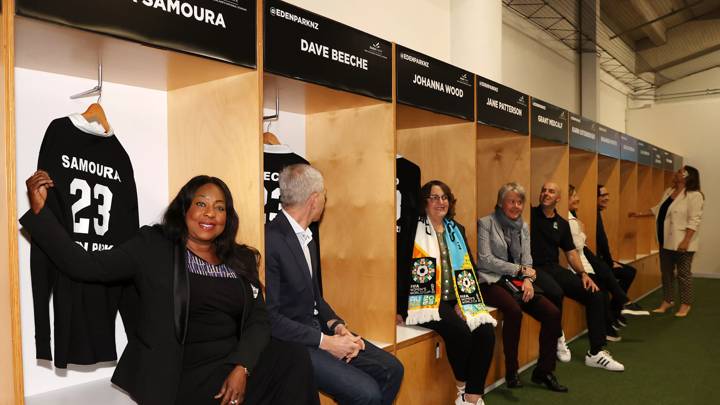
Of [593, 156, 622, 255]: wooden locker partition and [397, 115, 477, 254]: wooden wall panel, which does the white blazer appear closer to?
[593, 156, 622, 255]: wooden locker partition

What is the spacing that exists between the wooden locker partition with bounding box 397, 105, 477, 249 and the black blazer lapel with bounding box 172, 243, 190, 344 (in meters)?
1.99

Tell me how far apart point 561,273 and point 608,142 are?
7.84ft

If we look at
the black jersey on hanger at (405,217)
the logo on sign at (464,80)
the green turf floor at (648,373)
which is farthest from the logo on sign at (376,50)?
the green turf floor at (648,373)

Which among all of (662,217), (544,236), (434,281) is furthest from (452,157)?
(662,217)

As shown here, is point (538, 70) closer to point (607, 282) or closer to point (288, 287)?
point (607, 282)

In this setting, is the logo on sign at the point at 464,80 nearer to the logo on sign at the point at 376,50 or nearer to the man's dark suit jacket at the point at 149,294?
the logo on sign at the point at 376,50

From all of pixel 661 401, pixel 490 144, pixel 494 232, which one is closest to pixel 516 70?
pixel 490 144

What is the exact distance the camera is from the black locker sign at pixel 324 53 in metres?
2.24

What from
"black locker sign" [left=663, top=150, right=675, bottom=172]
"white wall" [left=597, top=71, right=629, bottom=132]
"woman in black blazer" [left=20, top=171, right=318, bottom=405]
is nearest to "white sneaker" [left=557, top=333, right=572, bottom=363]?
"woman in black blazer" [left=20, top=171, right=318, bottom=405]

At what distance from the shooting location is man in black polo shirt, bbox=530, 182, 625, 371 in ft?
13.4

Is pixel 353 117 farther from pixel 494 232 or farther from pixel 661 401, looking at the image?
pixel 661 401

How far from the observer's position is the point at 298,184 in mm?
2412

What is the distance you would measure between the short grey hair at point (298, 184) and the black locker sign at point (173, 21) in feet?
1.72

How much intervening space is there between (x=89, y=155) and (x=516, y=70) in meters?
5.68
